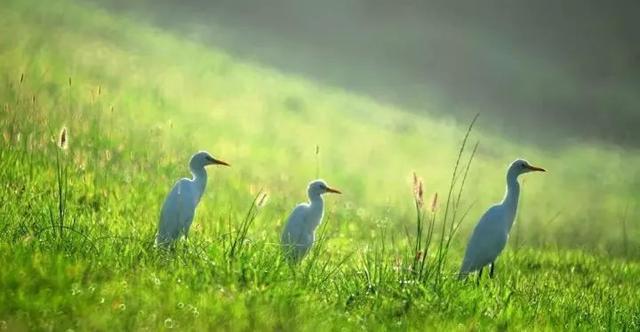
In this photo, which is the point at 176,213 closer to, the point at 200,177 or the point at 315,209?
the point at 200,177

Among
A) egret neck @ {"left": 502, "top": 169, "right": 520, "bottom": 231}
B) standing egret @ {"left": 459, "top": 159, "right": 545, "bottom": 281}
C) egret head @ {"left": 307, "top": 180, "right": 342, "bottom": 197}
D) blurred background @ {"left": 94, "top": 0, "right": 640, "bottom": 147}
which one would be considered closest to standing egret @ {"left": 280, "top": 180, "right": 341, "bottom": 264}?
egret head @ {"left": 307, "top": 180, "right": 342, "bottom": 197}

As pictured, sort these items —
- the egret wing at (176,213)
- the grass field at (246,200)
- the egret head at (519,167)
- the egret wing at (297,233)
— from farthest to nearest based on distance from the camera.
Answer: the egret head at (519,167)
the egret wing at (297,233)
the egret wing at (176,213)
the grass field at (246,200)

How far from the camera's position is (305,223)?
17.5 ft

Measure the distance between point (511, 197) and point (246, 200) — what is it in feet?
5.50

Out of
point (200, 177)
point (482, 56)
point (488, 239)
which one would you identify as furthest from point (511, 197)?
point (482, 56)

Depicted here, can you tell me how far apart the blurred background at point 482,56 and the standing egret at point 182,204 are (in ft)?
6.57

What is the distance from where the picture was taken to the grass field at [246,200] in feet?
14.6

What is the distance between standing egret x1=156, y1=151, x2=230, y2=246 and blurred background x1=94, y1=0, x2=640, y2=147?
200 centimetres

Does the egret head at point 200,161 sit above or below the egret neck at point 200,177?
above

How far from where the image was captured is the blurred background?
294 inches

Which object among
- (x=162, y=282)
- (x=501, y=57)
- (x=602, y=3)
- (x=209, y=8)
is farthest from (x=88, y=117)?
→ (x=602, y=3)

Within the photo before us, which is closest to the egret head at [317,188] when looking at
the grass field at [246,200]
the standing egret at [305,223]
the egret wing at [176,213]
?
the standing egret at [305,223]

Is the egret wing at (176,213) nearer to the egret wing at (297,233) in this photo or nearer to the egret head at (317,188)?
the egret wing at (297,233)

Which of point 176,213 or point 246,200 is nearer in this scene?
point 176,213
